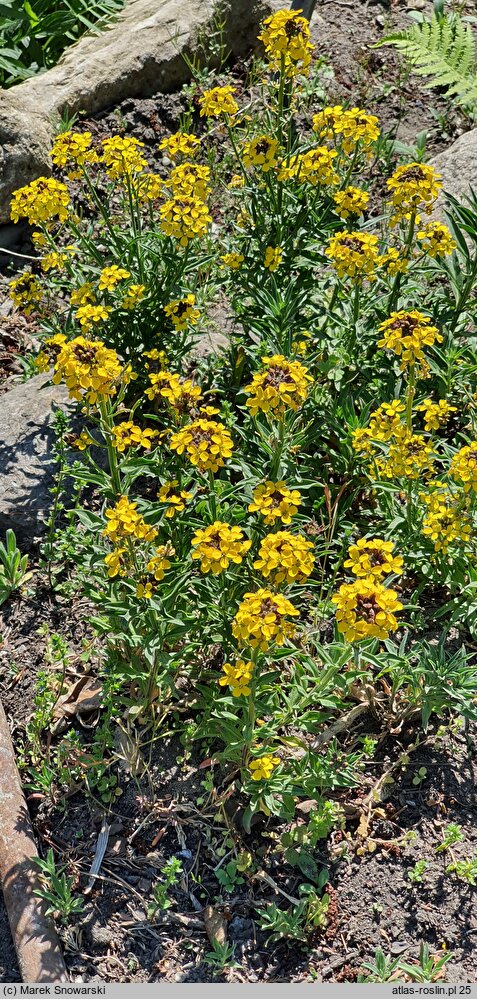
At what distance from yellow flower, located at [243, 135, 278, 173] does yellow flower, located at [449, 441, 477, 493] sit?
165 cm

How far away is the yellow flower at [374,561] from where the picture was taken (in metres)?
2.69

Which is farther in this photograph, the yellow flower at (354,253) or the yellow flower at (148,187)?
the yellow flower at (148,187)

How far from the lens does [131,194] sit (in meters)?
4.00

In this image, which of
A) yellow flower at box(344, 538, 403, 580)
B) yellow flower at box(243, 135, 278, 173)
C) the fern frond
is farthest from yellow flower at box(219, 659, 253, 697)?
the fern frond

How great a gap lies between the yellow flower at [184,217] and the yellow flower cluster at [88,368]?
1008 millimetres

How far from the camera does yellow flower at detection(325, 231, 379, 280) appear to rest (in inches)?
144

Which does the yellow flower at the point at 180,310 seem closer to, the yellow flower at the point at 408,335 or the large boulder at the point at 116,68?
the yellow flower at the point at 408,335

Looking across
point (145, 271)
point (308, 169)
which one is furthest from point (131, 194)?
point (308, 169)

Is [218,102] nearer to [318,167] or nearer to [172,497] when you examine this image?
[318,167]

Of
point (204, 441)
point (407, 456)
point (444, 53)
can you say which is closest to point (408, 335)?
point (407, 456)

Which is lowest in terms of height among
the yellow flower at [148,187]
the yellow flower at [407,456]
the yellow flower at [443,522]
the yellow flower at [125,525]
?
the yellow flower at [443,522]

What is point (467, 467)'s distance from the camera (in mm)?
3092

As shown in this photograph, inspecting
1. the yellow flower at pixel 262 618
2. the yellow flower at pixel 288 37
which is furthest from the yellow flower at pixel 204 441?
the yellow flower at pixel 288 37

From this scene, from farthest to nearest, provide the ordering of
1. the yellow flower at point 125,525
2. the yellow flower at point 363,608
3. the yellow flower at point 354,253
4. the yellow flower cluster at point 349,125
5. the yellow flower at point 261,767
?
1. the yellow flower cluster at point 349,125
2. the yellow flower at point 354,253
3. the yellow flower at point 261,767
4. the yellow flower at point 125,525
5. the yellow flower at point 363,608
